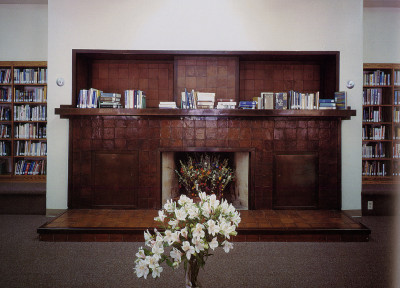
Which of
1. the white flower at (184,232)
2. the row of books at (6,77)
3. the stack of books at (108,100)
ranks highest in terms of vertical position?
the row of books at (6,77)

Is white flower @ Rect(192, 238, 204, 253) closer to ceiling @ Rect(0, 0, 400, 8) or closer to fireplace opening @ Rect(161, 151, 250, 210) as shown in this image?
fireplace opening @ Rect(161, 151, 250, 210)

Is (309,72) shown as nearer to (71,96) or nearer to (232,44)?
(232,44)

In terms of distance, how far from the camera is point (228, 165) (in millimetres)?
5461

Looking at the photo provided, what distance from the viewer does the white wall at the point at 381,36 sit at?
18.9ft

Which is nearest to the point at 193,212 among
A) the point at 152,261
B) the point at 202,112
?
the point at 152,261

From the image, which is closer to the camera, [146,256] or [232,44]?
[146,256]

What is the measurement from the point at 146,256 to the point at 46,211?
386 cm

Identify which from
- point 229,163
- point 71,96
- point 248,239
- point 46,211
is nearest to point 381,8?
point 229,163

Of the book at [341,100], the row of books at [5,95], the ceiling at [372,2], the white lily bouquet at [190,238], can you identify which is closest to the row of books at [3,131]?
the row of books at [5,95]

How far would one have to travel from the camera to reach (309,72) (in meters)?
5.46

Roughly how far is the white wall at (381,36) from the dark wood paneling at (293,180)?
2.32 meters

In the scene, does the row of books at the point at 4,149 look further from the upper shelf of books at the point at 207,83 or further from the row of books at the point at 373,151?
the row of books at the point at 373,151

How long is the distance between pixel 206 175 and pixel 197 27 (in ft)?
7.35

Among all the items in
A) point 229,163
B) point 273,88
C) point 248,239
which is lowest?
point 248,239
